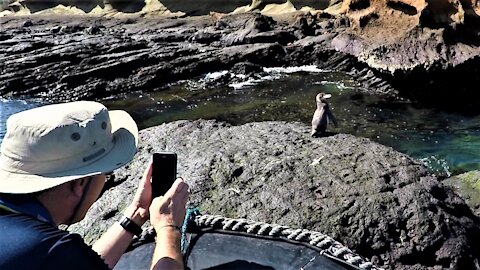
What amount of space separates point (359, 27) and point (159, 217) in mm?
11756

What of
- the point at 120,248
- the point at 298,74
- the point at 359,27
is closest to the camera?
the point at 120,248

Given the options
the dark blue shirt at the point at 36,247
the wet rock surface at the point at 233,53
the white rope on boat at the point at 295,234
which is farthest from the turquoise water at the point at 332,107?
the dark blue shirt at the point at 36,247

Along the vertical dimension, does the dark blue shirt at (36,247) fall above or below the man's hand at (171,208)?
above

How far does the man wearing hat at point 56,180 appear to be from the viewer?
176 cm

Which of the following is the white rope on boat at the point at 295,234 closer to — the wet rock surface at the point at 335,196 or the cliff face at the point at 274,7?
the wet rock surface at the point at 335,196

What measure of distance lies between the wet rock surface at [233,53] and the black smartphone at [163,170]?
9.89 metres

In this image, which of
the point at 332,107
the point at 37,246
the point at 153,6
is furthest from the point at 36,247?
the point at 153,6

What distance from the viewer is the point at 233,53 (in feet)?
57.5

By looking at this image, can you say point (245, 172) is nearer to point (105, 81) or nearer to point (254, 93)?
point (254, 93)

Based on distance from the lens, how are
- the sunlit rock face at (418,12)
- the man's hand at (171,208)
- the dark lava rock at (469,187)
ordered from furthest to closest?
the sunlit rock face at (418,12), the dark lava rock at (469,187), the man's hand at (171,208)

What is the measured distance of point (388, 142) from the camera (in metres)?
9.75

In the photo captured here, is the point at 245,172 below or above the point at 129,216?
below

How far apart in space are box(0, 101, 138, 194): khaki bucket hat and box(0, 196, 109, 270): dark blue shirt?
14 centimetres

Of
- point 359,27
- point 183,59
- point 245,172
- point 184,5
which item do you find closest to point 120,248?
point 245,172
